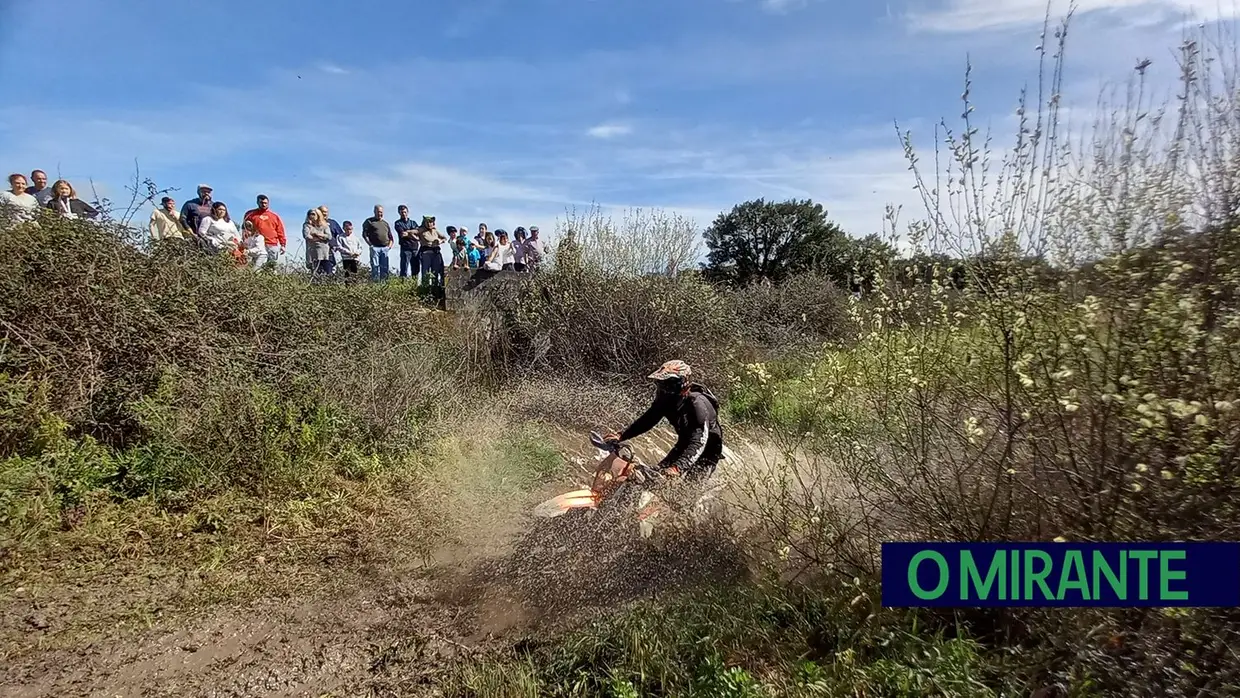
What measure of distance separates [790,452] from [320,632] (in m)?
3.54

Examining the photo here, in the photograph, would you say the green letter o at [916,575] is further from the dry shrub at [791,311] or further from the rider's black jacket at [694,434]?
the dry shrub at [791,311]

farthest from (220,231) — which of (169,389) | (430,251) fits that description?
(430,251)

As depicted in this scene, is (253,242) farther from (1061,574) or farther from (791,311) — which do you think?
(1061,574)

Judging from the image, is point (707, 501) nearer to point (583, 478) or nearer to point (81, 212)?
point (583, 478)

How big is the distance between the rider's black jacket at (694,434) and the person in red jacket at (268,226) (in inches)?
310

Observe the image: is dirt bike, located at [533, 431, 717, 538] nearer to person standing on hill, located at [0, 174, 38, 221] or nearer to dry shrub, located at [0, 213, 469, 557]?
dry shrub, located at [0, 213, 469, 557]

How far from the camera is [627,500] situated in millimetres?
5758

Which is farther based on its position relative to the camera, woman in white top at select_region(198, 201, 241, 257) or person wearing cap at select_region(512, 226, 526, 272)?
person wearing cap at select_region(512, 226, 526, 272)

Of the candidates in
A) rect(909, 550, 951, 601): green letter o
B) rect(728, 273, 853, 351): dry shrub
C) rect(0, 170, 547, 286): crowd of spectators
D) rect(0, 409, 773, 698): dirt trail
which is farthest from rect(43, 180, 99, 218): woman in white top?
rect(728, 273, 853, 351): dry shrub

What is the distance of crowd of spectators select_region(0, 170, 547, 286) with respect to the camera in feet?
27.1

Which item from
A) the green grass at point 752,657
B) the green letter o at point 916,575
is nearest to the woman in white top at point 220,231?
the green grass at point 752,657

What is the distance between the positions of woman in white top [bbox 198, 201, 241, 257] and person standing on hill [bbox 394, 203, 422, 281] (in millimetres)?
4198

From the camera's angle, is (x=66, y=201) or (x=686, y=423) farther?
(x=66, y=201)

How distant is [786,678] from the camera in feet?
11.9
